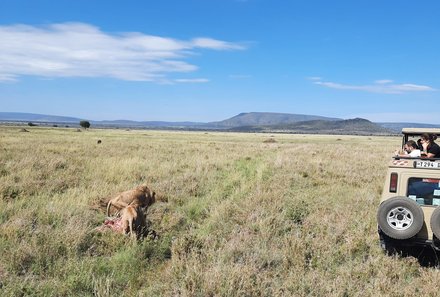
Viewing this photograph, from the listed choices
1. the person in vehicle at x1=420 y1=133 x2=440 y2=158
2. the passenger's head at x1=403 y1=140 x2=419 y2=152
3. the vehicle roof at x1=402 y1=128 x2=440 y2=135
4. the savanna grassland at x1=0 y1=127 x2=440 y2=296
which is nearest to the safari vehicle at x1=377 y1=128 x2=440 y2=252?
the savanna grassland at x1=0 y1=127 x2=440 y2=296

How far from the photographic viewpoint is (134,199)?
370 inches

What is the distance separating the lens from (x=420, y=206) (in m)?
5.92

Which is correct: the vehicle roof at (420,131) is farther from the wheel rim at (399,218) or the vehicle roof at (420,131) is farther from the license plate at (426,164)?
the wheel rim at (399,218)

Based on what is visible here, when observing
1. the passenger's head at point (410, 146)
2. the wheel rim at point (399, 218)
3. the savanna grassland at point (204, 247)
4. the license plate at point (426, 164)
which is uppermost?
the passenger's head at point (410, 146)

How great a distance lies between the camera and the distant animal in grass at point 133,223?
703 cm

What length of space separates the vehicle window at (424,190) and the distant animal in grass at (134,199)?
5216 millimetres

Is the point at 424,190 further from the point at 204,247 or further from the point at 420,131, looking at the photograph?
the point at 204,247

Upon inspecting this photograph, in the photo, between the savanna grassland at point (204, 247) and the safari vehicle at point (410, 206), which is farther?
the safari vehicle at point (410, 206)

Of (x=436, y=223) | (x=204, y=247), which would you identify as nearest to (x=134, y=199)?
(x=204, y=247)

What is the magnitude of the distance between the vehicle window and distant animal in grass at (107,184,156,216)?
5216 mm

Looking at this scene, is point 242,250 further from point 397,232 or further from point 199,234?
point 397,232

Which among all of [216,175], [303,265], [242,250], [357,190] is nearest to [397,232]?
[303,265]

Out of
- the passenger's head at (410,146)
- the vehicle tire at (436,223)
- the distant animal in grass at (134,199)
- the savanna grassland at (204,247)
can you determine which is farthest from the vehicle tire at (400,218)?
the distant animal in grass at (134,199)

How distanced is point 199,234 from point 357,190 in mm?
6735
